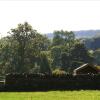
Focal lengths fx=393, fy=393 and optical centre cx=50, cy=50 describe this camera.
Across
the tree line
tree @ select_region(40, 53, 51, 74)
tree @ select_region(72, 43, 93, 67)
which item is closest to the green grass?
the tree line

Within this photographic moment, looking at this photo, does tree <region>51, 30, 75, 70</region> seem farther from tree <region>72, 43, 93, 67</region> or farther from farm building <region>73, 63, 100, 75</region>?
farm building <region>73, 63, 100, 75</region>

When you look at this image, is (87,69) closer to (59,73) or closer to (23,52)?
(59,73)

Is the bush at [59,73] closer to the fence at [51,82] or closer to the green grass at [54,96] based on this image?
the fence at [51,82]

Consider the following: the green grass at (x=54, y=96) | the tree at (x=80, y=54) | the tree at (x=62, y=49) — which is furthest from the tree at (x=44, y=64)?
the green grass at (x=54, y=96)

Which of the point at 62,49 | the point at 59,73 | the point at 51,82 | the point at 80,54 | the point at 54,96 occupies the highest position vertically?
the point at 62,49

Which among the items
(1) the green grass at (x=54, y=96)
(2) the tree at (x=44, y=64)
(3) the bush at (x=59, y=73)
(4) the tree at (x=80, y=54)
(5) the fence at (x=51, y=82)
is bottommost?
(1) the green grass at (x=54, y=96)

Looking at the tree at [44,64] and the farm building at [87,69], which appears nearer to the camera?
the farm building at [87,69]

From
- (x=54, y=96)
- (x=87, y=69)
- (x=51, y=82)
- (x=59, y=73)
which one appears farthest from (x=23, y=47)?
(x=54, y=96)

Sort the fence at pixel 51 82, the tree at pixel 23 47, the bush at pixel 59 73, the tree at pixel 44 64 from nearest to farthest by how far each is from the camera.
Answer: the fence at pixel 51 82 → the bush at pixel 59 73 → the tree at pixel 23 47 → the tree at pixel 44 64

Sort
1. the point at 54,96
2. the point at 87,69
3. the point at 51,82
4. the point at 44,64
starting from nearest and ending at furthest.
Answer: the point at 54,96
the point at 51,82
the point at 87,69
the point at 44,64

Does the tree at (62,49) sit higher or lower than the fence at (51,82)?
higher

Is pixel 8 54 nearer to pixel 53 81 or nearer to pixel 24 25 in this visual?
pixel 24 25

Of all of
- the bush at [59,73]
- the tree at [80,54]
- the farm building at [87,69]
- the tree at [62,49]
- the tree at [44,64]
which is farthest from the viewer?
the tree at [80,54]

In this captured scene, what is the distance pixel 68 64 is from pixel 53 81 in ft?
217
